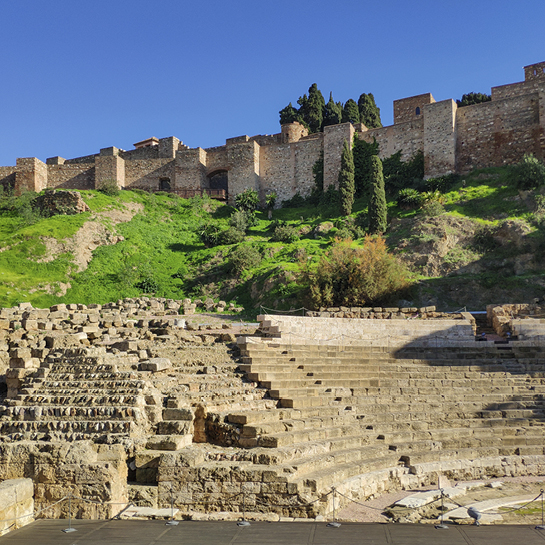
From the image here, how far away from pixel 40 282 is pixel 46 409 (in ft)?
63.9

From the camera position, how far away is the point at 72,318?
17.3m

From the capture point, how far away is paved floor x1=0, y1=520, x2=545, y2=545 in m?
5.89

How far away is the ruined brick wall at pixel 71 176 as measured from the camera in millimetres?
43688

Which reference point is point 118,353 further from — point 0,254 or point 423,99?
point 423,99

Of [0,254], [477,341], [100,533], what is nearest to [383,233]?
[477,341]

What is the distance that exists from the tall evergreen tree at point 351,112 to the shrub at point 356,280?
26883 mm

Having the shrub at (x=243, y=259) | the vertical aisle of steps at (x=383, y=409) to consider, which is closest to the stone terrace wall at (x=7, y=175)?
the shrub at (x=243, y=259)

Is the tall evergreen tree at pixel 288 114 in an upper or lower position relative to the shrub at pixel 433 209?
upper

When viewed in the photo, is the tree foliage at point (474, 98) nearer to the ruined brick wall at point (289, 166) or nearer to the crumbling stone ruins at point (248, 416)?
the ruined brick wall at point (289, 166)

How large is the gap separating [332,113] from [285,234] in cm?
2025

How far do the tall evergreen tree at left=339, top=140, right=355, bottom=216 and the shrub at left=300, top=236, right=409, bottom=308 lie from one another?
1150 cm

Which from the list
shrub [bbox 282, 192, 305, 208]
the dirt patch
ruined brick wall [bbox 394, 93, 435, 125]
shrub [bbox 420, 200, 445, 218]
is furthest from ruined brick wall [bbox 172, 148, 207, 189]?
shrub [bbox 420, 200, 445, 218]

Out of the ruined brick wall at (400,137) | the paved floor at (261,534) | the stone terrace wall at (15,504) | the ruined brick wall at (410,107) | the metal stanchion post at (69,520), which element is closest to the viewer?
the paved floor at (261,534)

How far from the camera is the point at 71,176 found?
44281mm
